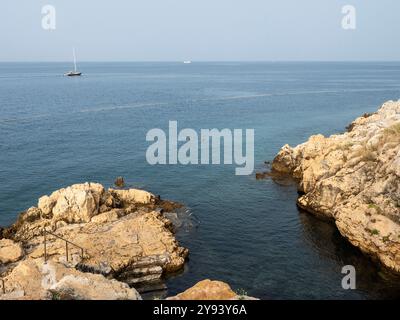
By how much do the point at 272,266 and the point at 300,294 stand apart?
451 centimetres

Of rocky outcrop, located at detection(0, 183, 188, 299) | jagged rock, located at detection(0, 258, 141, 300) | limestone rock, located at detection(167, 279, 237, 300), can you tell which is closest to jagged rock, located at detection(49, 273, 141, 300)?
jagged rock, located at detection(0, 258, 141, 300)

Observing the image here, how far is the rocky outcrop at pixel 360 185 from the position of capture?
39.5 metres

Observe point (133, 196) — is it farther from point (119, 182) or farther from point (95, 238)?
point (95, 238)

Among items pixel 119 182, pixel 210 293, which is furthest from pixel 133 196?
pixel 210 293

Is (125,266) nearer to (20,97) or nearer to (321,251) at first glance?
(321,251)

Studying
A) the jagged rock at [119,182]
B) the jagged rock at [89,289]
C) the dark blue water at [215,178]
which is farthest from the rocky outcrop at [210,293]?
the jagged rock at [119,182]

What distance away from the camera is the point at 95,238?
40.6 meters

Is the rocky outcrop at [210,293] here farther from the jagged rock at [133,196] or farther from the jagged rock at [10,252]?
the jagged rock at [133,196]

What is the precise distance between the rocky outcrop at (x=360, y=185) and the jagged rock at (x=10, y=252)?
100 ft

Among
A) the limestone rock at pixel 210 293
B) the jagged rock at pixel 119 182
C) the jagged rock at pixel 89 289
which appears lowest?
the jagged rock at pixel 119 182

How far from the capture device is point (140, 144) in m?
82.5

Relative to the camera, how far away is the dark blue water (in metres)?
38.1

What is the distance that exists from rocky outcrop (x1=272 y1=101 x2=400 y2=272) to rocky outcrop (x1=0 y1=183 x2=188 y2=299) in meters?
17.0

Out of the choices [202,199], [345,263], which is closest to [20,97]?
[202,199]
